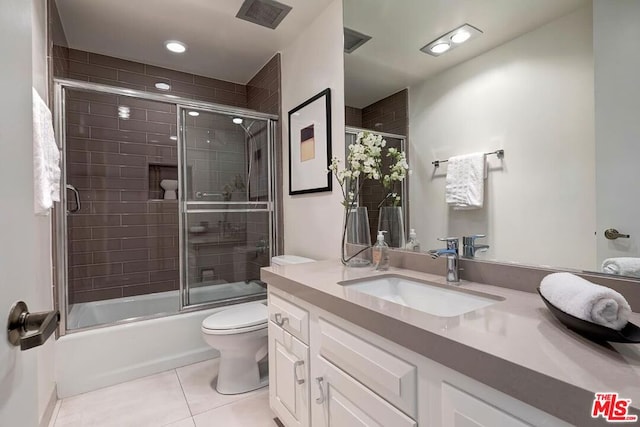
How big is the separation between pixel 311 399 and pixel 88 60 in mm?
3254

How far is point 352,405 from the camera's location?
3.13 feet

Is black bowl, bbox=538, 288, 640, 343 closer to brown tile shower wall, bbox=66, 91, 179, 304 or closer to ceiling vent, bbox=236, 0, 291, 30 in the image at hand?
ceiling vent, bbox=236, 0, 291, 30

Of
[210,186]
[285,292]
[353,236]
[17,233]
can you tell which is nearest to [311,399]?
[285,292]

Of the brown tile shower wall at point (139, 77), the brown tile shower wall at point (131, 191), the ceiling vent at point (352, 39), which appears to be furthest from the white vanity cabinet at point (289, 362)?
the brown tile shower wall at point (139, 77)

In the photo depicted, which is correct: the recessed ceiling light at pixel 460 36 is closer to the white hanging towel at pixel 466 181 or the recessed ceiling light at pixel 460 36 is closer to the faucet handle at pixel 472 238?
the white hanging towel at pixel 466 181

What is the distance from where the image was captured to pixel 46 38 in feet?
5.80

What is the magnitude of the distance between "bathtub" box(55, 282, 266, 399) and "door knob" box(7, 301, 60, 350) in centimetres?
178

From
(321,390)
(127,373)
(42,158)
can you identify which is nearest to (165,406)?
(127,373)

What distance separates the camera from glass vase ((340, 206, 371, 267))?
5.33 ft

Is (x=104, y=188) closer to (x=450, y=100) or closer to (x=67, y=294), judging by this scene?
(x=67, y=294)

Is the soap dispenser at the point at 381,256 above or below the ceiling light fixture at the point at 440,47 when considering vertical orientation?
below

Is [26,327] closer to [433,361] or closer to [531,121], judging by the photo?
[433,361]

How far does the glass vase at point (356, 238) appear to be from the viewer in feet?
5.33

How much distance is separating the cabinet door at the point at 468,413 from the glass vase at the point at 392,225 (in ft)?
2.97
